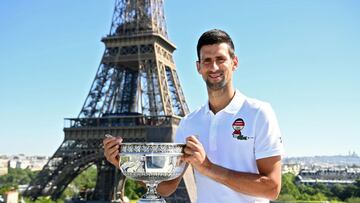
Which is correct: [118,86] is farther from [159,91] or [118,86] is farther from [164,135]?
[164,135]

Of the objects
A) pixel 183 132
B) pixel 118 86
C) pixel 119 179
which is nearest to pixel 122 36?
pixel 118 86

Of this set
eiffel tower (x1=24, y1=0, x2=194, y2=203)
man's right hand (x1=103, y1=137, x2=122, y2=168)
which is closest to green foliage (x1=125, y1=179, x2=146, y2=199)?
eiffel tower (x1=24, y1=0, x2=194, y2=203)

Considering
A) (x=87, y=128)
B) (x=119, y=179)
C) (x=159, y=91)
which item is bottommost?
(x=119, y=179)

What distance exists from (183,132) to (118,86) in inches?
1179

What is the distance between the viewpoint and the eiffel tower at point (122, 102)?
29.6 meters

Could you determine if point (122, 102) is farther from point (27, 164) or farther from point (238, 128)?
point (27, 164)

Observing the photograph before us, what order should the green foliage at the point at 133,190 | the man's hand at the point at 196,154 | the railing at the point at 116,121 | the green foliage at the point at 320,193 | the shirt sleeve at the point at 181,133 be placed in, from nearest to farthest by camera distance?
the man's hand at the point at 196,154
the shirt sleeve at the point at 181,133
the railing at the point at 116,121
the green foliage at the point at 133,190
the green foliage at the point at 320,193

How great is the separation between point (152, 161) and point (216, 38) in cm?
72

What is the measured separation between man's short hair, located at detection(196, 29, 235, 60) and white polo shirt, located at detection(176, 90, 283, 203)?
26 cm

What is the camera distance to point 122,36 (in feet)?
105

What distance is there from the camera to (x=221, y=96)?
2648mm

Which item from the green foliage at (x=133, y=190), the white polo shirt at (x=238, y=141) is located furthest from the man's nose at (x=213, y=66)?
the green foliage at (x=133, y=190)

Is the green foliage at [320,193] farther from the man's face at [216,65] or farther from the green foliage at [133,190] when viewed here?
the man's face at [216,65]

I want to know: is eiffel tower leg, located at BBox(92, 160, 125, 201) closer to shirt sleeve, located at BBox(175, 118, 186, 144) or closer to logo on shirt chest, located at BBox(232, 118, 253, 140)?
shirt sleeve, located at BBox(175, 118, 186, 144)
